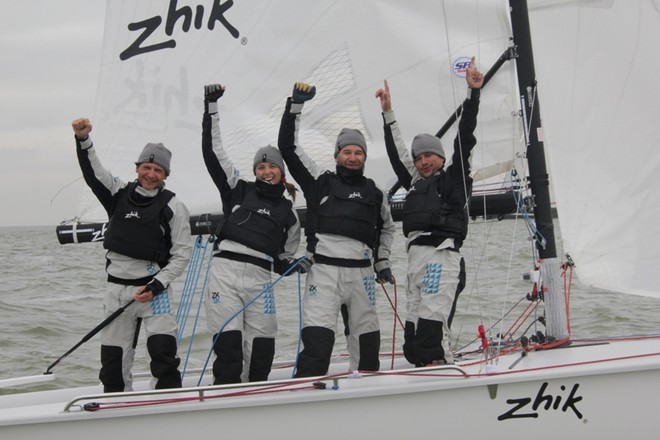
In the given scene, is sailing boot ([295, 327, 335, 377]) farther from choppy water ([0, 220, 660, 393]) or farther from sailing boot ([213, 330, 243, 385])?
choppy water ([0, 220, 660, 393])

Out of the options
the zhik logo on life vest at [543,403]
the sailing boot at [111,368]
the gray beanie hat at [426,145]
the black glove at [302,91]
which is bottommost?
the zhik logo on life vest at [543,403]

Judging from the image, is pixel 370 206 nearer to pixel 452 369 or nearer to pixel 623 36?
pixel 452 369

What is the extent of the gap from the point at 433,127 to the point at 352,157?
0.63 metres

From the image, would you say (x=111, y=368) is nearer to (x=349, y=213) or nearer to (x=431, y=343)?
(x=349, y=213)

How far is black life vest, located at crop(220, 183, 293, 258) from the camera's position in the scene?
4.03 m

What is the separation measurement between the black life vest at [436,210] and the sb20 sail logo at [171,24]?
1.32 m

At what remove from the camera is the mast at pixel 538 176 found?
4.05 metres

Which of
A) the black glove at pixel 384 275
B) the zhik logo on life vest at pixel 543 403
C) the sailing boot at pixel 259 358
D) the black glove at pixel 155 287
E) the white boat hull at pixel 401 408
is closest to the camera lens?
the white boat hull at pixel 401 408

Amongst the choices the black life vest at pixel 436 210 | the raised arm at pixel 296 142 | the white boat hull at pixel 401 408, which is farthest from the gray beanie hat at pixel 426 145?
the white boat hull at pixel 401 408

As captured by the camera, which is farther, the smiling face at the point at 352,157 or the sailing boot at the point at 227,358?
the smiling face at the point at 352,157

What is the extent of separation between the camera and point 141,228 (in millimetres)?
3918

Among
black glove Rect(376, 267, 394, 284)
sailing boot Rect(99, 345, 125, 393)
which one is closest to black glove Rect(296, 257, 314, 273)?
black glove Rect(376, 267, 394, 284)

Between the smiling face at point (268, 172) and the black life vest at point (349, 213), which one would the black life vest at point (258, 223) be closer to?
the smiling face at point (268, 172)

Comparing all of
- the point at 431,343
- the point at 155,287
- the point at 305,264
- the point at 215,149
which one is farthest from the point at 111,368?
the point at 431,343
